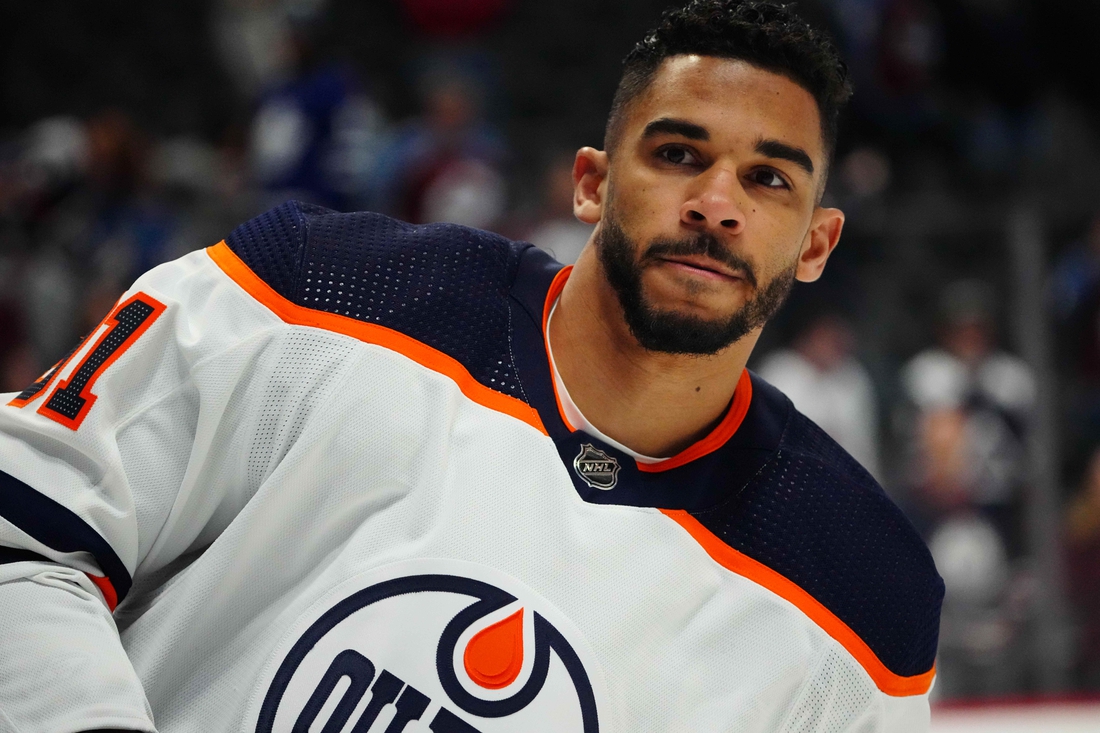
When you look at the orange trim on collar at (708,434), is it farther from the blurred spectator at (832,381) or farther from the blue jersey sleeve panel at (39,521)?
the blurred spectator at (832,381)

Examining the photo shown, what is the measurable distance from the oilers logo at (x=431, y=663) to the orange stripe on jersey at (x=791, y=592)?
25cm

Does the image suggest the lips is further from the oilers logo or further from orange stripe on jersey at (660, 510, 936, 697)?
the oilers logo

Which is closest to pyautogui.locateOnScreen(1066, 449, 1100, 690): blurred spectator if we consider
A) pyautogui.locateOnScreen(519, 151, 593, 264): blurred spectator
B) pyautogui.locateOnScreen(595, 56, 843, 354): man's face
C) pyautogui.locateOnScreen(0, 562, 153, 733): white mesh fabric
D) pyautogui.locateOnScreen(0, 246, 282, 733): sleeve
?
pyautogui.locateOnScreen(519, 151, 593, 264): blurred spectator

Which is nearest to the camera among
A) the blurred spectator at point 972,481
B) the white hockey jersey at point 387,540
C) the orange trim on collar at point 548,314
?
the white hockey jersey at point 387,540

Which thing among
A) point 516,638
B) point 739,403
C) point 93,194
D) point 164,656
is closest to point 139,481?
point 164,656

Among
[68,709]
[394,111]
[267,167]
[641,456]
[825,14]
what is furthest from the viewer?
[394,111]

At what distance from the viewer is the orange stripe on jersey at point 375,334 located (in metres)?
1.71

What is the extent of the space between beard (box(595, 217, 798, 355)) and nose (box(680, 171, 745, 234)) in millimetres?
22

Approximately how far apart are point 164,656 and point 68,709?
0.75 feet

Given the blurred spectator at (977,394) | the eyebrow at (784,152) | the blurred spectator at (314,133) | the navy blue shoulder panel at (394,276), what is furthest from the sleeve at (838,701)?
the blurred spectator at (314,133)

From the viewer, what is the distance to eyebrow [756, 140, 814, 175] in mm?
1766

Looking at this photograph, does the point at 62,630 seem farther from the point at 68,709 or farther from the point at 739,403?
the point at 739,403

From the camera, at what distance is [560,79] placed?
7.84 metres

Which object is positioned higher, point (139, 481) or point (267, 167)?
point (267, 167)
